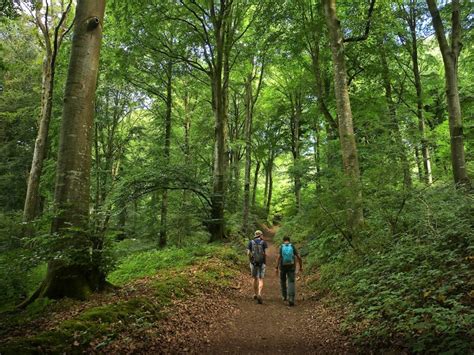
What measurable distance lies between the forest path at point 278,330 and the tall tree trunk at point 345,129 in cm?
256

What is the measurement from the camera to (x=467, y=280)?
178 inches

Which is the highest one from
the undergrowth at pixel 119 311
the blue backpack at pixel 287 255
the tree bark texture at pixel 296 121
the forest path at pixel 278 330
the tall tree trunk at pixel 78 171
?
the tree bark texture at pixel 296 121

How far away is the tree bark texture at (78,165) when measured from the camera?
5969 mm

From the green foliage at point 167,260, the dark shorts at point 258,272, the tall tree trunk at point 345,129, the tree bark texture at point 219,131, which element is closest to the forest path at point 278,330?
the dark shorts at point 258,272

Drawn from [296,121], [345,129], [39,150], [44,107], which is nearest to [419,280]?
[345,129]

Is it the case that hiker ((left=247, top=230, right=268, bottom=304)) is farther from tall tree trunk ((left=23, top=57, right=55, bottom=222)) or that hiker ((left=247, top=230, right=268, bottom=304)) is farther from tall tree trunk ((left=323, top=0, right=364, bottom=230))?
tall tree trunk ((left=23, top=57, right=55, bottom=222))

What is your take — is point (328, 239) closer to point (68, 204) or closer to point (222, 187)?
point (222, 187)

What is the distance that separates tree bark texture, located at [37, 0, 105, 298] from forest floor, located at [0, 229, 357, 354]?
51 cm

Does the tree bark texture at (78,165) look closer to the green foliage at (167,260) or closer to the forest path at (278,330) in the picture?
the forest path at (278,330)

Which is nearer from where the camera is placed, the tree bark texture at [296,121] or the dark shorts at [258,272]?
the dark shorts at [258,272]

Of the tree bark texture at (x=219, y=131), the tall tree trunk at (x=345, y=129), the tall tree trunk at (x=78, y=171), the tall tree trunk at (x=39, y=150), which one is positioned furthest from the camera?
the tree bark texture at (x=219, y=131)

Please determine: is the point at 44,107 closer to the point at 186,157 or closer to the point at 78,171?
the point at 186,157

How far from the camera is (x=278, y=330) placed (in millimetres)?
6688

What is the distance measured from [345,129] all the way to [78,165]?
7.12 m
